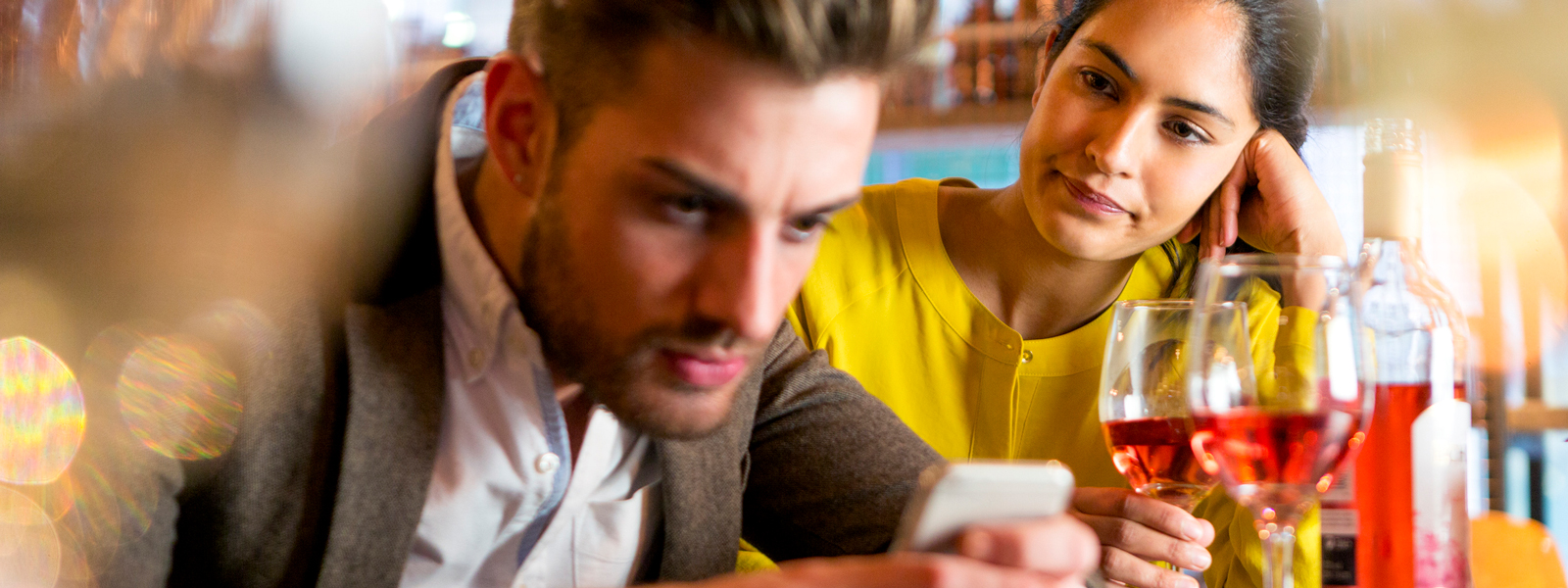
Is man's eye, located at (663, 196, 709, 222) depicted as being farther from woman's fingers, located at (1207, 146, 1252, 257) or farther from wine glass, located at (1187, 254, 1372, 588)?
woman's fingers, located at (1207, 146, 1252, 257)

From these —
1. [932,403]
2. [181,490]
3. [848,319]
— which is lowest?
[932,403]

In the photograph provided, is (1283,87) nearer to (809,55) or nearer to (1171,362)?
(1171,362)

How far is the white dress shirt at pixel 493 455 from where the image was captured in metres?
0.87

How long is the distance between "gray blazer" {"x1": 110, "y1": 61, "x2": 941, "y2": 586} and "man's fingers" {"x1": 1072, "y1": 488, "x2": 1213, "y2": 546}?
0.65 feet

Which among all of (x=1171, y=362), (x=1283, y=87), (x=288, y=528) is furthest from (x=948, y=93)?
(x=288, y=528)

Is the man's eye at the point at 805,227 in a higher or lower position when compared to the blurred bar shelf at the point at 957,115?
higher

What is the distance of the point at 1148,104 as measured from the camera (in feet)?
4.39

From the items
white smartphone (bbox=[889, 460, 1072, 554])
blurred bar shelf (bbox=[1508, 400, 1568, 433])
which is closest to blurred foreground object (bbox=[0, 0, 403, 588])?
white smartphone (bbox=[889, 460, 1072, 554])

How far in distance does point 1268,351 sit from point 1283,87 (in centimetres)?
89

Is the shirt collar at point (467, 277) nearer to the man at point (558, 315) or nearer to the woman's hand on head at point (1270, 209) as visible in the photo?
the man at point (558, 315)

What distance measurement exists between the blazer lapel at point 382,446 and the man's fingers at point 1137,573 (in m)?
0.51

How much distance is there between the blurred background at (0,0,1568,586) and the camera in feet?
2.23

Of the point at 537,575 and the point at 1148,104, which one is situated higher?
the point at 1148,104

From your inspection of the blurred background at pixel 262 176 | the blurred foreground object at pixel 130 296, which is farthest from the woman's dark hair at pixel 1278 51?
the blurred foreground object at pixel 130 296
